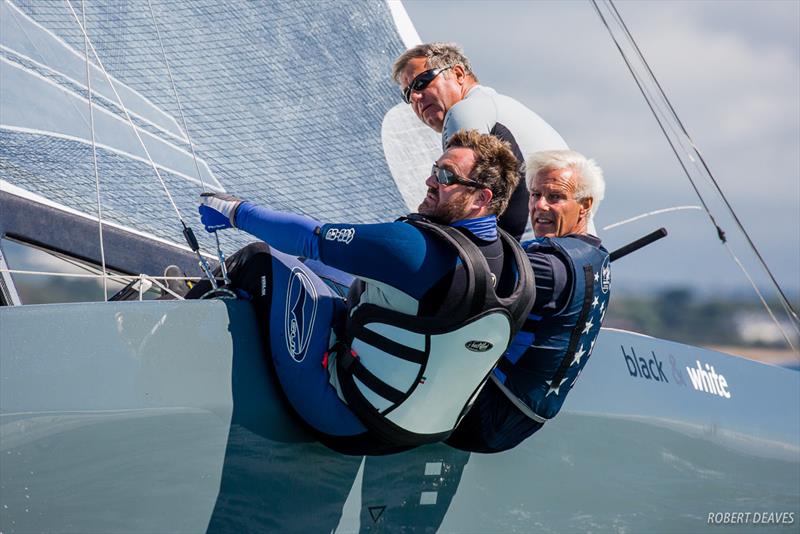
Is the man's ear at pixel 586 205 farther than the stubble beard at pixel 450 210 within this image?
Yes

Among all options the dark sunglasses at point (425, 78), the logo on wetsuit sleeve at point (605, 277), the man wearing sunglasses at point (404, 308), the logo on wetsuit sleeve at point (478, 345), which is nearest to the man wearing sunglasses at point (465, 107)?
the dark sunglasses at point (425, 78)

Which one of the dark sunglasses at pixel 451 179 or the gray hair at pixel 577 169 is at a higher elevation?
the dark sunglasses at pixel 451 179

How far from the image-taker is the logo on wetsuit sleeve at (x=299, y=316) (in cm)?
178

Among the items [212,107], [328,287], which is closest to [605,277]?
[328,287]

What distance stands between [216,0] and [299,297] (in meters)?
1.45

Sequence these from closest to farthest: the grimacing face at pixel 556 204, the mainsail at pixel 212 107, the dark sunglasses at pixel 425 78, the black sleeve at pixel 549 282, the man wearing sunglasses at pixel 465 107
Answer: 1. the black sleeve at pixel 549 282
2. the grimacing face at pixel 556 204
3. the man wearing sunglasses at pixel 465 107
4. the dark sunglasses at pixel 425 78
5. the mainsail at pixel 212 107

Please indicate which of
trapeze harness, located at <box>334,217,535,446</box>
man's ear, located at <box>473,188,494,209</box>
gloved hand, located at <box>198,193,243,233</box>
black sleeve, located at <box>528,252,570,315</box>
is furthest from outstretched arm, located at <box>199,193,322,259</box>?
black sleeve, located at <box>528,252,570,315</box>

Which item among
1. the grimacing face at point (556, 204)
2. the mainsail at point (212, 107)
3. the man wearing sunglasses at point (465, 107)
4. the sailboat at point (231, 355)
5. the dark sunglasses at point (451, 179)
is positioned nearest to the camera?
the sailboat at point (231, 355)

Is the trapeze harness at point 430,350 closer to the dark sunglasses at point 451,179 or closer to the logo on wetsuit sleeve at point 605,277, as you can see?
the dark sunglasses at point 451,179

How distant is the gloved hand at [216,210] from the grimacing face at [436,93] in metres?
0.54

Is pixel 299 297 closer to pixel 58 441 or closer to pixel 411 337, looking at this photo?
pixel 411 337

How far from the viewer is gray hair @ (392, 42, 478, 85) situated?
229cm

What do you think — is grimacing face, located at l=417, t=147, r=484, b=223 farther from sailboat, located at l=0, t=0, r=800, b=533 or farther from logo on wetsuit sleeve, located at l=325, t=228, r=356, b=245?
sailboat, located at l=0, t=0, r=800, b=533

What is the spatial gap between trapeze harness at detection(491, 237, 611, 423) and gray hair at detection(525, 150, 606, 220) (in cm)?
12
